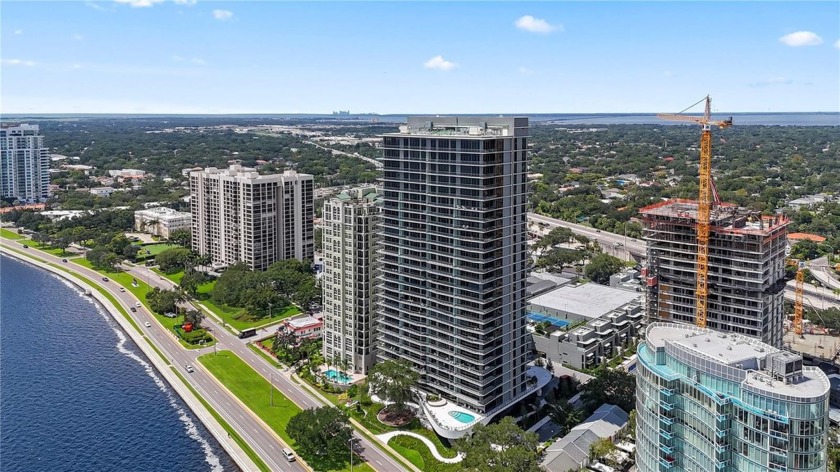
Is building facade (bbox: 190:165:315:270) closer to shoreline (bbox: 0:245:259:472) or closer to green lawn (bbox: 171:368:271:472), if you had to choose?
shoreline (bbox: 0:245:259:472)

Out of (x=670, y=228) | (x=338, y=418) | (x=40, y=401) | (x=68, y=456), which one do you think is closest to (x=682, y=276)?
(x=670, y=228)

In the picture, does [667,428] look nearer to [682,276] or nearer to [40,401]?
[682,276]

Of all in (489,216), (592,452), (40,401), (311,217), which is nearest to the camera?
(592,452)

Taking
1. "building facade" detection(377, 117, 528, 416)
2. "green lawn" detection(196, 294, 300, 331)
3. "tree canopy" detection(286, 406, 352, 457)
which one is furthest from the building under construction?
"green lawn" detection(196, 294, 300, 331)

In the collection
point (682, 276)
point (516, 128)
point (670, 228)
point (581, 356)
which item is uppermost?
point (516, 128)

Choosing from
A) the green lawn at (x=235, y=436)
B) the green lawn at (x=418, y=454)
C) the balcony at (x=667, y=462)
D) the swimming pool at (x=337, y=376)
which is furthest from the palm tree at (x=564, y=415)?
the green lawn at (x=235, y=436)

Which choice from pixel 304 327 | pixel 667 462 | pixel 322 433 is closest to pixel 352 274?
pixel 304 327

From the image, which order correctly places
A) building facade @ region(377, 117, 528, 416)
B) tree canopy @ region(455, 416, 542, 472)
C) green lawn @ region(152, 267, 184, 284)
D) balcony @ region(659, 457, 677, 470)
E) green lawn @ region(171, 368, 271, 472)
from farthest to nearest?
green lawn @ region(152, 267, 184, 284) → building facade @ region(377, 117, 528, 416) → green lawn @ region(171, 368, 271, 472) → tree canopy @ region(455, 416, 542, 472) → balcony @ region(659, 457, 677, 470)
